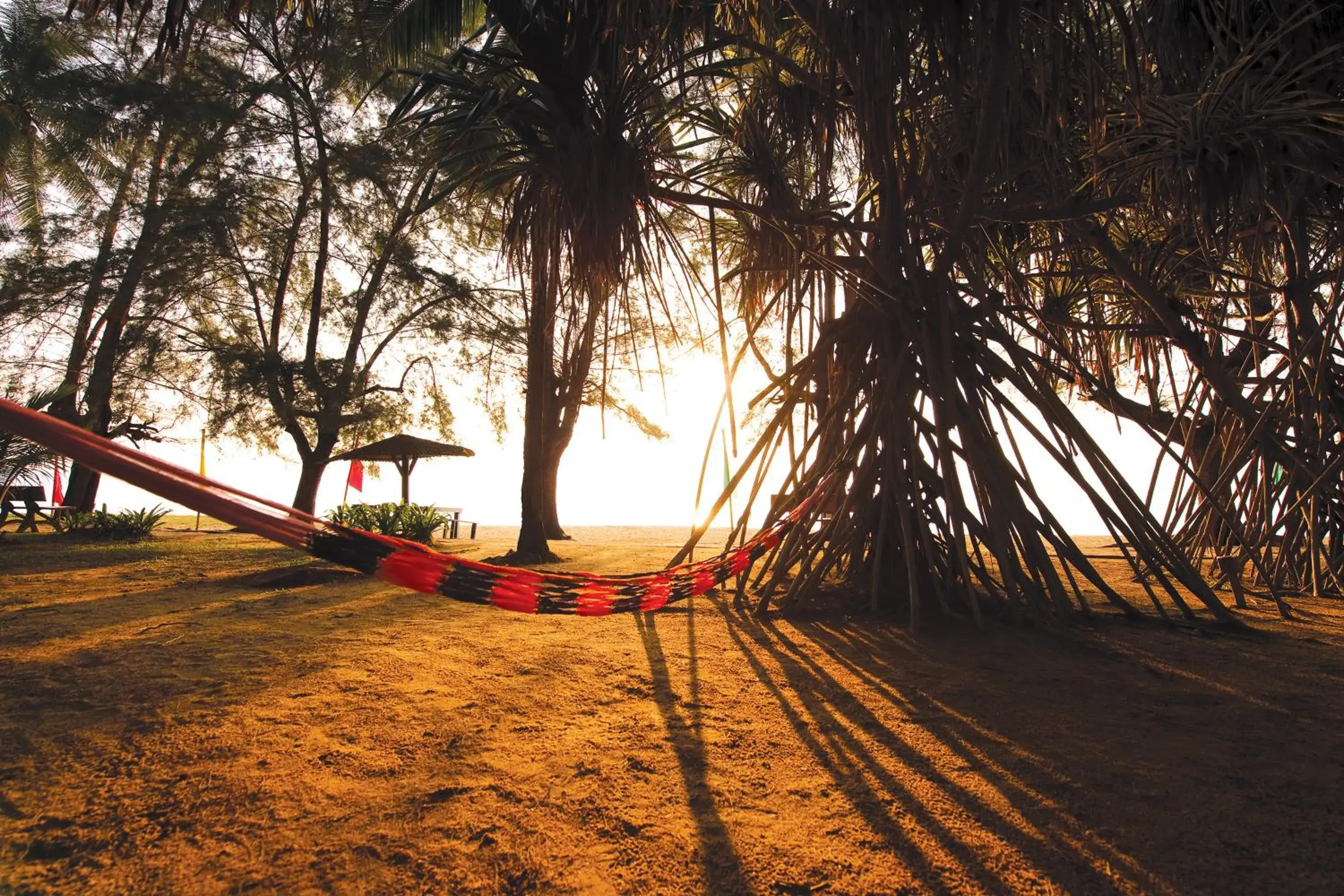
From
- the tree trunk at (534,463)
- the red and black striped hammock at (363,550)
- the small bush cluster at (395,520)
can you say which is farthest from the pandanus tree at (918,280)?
the small bush cluster at (395,520)

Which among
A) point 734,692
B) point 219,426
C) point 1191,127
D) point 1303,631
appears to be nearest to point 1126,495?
point 1303,631

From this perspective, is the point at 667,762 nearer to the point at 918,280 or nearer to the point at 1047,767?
the point at 1047,767

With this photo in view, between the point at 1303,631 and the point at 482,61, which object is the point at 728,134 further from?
the point at 1303,631

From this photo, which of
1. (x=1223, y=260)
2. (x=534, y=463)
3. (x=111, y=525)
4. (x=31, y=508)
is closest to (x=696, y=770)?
(x=1223, y=260)

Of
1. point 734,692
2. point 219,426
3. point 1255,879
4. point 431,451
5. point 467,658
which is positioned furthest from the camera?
point 431,451

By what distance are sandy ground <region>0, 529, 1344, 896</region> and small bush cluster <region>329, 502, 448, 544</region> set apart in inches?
196

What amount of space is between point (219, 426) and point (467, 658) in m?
8.32

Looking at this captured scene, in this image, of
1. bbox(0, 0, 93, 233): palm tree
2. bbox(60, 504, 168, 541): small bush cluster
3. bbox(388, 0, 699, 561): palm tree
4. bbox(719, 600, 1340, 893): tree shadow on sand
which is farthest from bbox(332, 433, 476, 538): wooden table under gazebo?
bbox(719, 600, 1340, 893): tree shadow on sand

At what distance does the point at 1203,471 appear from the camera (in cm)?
445

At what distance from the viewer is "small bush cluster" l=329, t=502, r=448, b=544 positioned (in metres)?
7.71

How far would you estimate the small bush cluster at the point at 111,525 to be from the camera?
7215 mm

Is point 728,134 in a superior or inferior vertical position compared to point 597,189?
superior

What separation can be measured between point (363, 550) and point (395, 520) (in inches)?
257

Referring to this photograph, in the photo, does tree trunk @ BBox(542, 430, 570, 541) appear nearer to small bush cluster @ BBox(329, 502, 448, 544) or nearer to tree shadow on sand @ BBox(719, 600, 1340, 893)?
small bush cluster @ BBox(329, 502, 448, 544)
